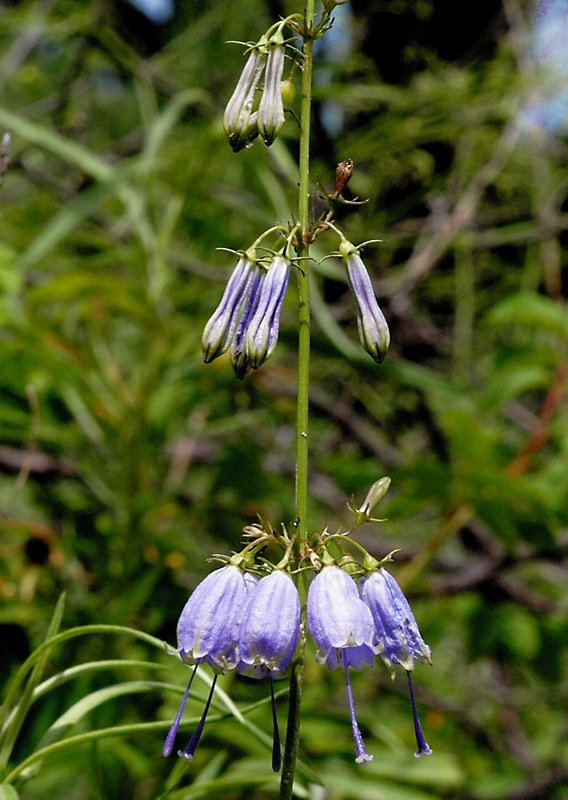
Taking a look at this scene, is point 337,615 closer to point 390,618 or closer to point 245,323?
point 390,618

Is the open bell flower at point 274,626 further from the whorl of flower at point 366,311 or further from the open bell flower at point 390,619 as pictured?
the whorl of flower at point 366,311

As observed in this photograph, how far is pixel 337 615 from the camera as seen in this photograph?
0.76m

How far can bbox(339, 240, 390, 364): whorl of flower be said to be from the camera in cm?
84

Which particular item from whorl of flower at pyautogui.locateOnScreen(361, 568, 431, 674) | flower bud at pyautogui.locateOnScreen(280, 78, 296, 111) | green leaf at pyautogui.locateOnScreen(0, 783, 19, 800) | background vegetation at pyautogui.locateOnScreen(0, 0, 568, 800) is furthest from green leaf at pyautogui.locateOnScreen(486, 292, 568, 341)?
green leaf at pyautogui.locateOnScreen(0, 783, 19, 800)

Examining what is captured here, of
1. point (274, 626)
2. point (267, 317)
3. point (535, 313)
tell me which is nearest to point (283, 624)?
point (274, 626)

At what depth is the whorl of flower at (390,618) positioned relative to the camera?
2.65 feet

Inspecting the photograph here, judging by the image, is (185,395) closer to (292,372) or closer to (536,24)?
(292,372)


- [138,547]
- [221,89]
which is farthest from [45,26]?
[138,547]

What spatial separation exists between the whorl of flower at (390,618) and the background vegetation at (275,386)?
215 millimetres

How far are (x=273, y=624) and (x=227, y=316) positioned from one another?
1.01 ft

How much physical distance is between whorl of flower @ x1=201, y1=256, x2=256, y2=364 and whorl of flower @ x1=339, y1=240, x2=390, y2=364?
0.10m

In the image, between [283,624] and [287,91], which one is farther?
[287,91]

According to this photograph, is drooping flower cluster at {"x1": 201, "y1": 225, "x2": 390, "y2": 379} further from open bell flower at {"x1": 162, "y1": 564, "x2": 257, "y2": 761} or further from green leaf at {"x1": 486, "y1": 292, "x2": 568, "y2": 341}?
green leaf at {"x1": 486, "y1": 292, "x2": 568, "y2": 341}

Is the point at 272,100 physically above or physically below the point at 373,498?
above
